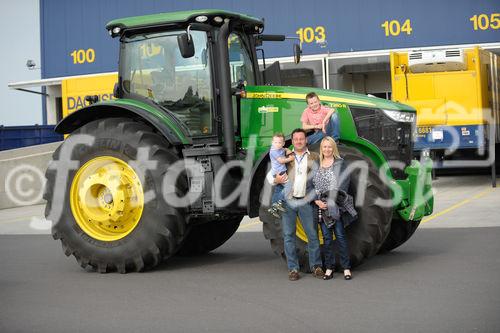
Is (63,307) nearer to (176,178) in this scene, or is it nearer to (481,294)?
(176,178)

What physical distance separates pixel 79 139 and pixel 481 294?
500 centimetres

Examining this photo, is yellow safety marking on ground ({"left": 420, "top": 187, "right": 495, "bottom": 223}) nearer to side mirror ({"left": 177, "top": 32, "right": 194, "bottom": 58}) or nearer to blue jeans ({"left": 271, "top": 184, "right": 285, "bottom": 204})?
blue jeans ({"left": 271, "top": 184, "right": 285, "bottom": 204})

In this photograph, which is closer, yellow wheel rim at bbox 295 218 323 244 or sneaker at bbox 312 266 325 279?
sneaker at bbox 312 266 325 279

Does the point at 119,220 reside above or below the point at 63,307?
above

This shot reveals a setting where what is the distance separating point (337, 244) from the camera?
9.33m

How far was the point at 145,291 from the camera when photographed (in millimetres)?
8852

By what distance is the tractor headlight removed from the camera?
10188mm

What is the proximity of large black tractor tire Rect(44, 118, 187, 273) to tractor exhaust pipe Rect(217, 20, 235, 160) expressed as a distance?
2.07 feet

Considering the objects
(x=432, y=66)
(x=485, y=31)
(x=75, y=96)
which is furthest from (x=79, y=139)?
(x=485, y=31)

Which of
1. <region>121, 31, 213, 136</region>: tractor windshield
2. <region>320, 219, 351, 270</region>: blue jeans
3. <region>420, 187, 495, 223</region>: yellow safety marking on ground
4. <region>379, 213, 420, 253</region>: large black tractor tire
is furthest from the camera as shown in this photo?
<region>420, 187, 495, 223</region>: yellow safety marking on ground

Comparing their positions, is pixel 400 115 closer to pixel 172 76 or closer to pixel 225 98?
pixel 225 98

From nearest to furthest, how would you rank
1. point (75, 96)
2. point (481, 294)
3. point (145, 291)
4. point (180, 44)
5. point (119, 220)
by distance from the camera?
point (481, 294) < point (145, 291) < point (180, 44) < point (119, 220) < point (75, 96)

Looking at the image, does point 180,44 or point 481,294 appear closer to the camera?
point 481,294

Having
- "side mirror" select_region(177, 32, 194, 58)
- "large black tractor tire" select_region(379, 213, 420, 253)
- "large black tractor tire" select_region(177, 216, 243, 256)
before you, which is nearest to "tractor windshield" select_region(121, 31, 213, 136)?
"side mirror" select_region(177, 32, 194, 58)
